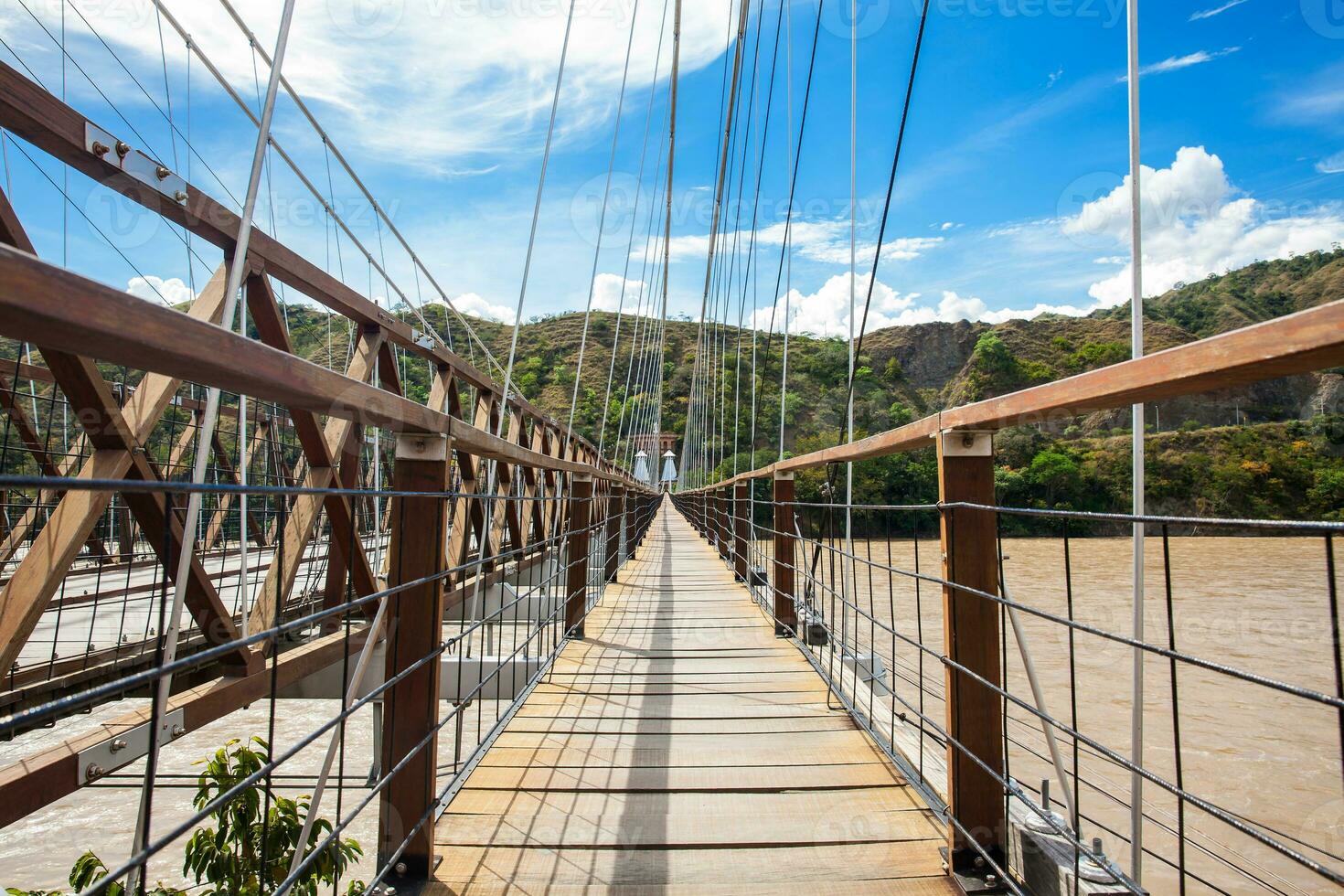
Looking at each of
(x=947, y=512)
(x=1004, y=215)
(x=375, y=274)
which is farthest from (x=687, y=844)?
(x=1004, y=215)

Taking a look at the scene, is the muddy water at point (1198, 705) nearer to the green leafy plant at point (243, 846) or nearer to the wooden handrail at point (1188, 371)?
the wooden handrail at point (1188, 371)

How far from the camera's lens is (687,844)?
131cm

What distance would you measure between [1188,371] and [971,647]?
596 millimetres

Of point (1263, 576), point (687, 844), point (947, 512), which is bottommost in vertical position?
point (1263, 576)

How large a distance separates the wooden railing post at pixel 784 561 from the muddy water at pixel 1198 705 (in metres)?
0.45

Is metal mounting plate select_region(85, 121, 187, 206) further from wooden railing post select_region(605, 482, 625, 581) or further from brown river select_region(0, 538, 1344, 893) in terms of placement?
wooden railing post select_region(605, 482, 625, 581)

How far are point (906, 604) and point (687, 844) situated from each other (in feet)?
Answer: 34.9

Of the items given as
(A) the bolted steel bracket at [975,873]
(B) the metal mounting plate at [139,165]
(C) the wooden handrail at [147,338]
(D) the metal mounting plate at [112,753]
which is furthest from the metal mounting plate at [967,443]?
(B) the metal mounting plate at [139,165]

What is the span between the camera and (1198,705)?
9.56m

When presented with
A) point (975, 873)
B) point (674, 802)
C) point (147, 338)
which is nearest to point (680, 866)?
point (674, 802)

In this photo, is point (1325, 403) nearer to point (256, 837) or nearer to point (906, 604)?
point (256, 837)

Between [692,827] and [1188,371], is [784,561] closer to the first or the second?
[692,827]

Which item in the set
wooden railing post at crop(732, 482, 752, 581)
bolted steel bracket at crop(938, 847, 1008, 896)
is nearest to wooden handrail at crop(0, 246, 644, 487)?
bolted steel bracket at crop(938, 847, 1008, 896)

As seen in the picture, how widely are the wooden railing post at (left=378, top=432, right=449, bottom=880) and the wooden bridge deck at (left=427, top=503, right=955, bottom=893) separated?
0.12 metres
